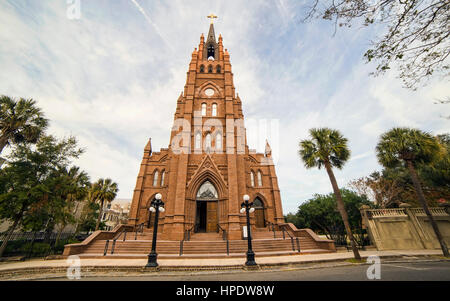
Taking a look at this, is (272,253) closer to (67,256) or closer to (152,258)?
(152,258)

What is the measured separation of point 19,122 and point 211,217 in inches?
671

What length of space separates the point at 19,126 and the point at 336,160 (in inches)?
950

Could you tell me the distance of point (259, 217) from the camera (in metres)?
20.0

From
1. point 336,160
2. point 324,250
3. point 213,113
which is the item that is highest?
point 213,113

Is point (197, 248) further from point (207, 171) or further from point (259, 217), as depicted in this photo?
point (259, 217)

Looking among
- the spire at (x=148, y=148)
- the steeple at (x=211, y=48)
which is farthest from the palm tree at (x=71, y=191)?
the steeple at (x=211, y=48)

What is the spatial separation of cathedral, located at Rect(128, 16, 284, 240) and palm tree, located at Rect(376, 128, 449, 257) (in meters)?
10.9

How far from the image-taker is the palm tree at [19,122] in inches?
501

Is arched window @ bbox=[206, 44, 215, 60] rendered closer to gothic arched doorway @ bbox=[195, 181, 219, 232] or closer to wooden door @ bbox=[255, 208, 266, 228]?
gothic arched doorway @ bbox=[195, 181, 219, 232]

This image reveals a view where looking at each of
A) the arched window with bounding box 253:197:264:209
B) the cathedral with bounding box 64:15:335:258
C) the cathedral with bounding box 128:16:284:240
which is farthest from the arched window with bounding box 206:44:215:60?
the arched window with bounding box 253:197:264:209

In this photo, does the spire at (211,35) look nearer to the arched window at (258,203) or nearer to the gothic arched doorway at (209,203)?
the gothic arched doorway at (209,203)

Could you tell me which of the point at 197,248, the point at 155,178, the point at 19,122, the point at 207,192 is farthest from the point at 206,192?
the point at 19,122
